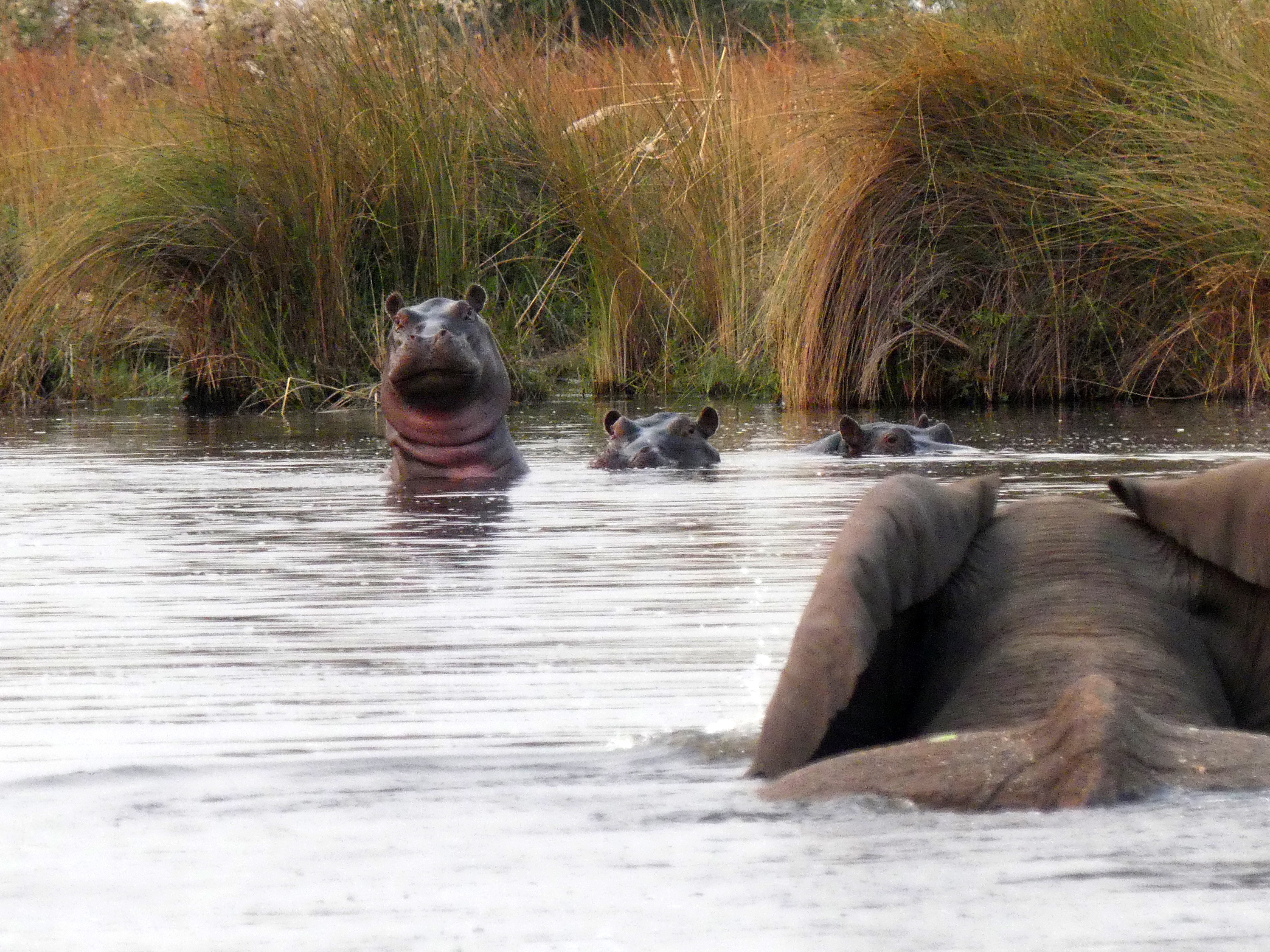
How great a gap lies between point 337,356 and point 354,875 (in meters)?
10.8

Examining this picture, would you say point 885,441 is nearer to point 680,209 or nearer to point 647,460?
point 647,460

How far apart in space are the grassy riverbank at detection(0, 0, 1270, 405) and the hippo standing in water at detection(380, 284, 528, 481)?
12.3ft

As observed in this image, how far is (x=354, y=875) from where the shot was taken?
1.84m

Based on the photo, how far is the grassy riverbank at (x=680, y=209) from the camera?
10.8m

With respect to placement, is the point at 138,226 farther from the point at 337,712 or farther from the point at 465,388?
the point at 337,712

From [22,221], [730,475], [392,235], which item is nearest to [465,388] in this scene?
[730,475]

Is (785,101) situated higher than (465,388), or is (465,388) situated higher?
(785,101)

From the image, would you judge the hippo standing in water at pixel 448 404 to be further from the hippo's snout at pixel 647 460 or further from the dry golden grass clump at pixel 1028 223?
the dry golden grass clump at pixel 1028 223

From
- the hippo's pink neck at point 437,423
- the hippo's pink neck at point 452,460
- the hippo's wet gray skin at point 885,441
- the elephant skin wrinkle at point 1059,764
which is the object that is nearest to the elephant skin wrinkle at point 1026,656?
the elephant skin wrinkle at point 1059,764

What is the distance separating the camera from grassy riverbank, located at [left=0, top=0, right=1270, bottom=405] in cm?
1084

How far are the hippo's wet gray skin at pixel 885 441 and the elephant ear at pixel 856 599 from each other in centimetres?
546

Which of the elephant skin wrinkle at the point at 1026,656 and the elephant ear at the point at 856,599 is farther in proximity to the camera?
the elephant ear at the point at 856,599

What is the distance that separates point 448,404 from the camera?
766 centimetres

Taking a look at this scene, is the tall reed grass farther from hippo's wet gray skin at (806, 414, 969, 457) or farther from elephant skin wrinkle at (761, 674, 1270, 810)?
elephant skin wrinkle at (761, 674, 1270, 810)
